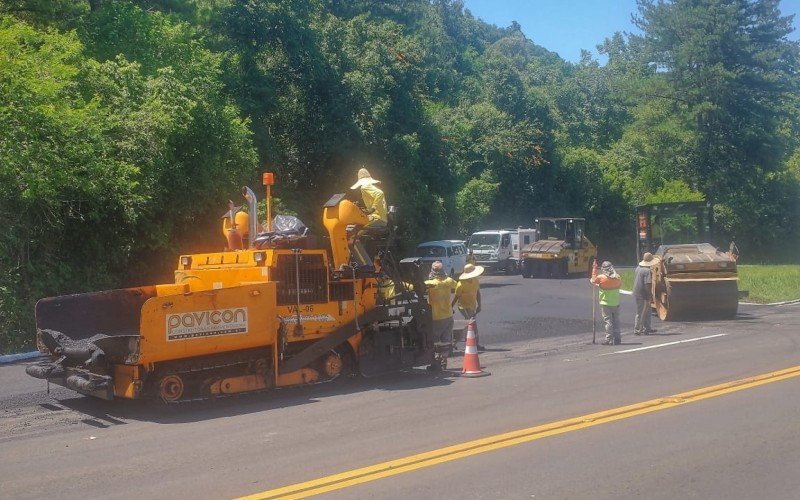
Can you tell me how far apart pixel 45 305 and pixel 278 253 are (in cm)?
316

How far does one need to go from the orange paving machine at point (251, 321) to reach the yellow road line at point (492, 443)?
384 centimetres

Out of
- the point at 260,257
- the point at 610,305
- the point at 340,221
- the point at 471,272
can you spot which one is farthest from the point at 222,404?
the point at 610,305

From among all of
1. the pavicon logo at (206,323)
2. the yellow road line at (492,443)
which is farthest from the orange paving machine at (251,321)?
the yellow road line at (492,443)

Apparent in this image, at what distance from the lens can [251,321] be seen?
38.1 ft

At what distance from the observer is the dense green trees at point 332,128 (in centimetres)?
2066

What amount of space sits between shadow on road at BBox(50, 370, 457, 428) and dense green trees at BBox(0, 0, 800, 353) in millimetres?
8753

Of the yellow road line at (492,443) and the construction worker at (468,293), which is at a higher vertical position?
the construction worker at (468,293)

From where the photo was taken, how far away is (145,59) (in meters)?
27.2

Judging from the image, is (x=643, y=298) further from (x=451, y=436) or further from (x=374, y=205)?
(x=451, y=436)

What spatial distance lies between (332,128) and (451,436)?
94.1 feet

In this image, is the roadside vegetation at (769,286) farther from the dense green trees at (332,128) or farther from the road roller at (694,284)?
the dense green trees at (332,128)

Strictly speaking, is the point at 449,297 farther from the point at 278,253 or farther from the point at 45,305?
the point at 45,305

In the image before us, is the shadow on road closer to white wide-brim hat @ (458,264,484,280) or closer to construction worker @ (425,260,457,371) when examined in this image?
construction worker @ (425,260,457,371)

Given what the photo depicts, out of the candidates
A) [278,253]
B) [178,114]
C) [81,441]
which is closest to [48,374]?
[81,441]
